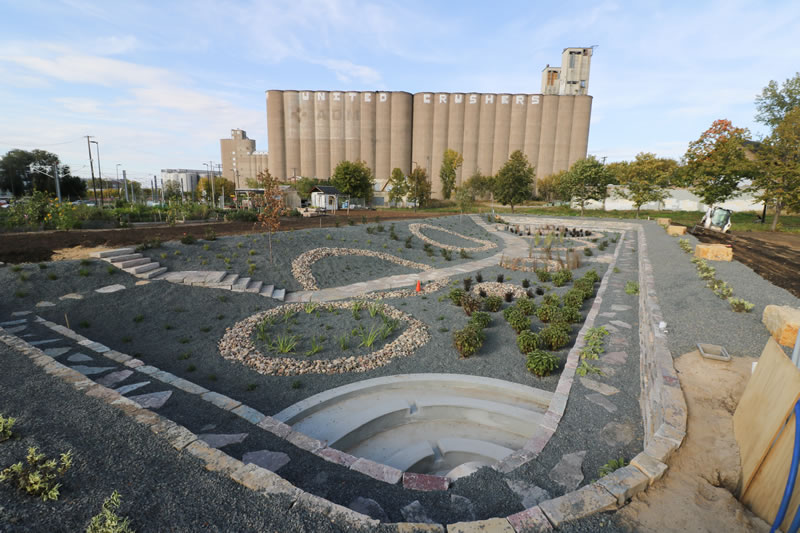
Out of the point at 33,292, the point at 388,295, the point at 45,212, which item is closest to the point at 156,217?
the point at 45,212

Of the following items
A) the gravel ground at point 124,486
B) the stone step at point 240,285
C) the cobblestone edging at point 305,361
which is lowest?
the cobblestone edging at point 305,361

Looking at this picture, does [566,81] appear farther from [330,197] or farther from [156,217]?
[156,217]

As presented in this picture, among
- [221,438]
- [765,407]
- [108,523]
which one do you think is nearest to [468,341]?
[765,407]

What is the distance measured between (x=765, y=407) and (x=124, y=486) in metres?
6.15

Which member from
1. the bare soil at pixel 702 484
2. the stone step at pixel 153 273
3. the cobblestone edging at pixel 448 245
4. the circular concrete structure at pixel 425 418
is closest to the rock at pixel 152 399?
the circular concrete structure at pixel 425 418

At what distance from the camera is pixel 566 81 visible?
7475 cm

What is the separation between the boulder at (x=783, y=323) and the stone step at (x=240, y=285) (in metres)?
13.1

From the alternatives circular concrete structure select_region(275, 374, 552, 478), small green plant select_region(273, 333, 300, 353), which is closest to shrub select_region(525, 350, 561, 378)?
circular concrete structure select_region(275, 374, 552, 478)

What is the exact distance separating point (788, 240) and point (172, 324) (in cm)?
3428

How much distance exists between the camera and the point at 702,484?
134 inches

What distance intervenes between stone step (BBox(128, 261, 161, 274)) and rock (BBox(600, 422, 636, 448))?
12929mm

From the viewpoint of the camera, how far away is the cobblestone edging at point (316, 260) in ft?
44.8

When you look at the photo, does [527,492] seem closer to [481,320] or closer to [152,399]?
[152,399]

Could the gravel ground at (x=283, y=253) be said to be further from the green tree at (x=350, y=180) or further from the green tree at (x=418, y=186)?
the green tree at (x=418, y=186)
